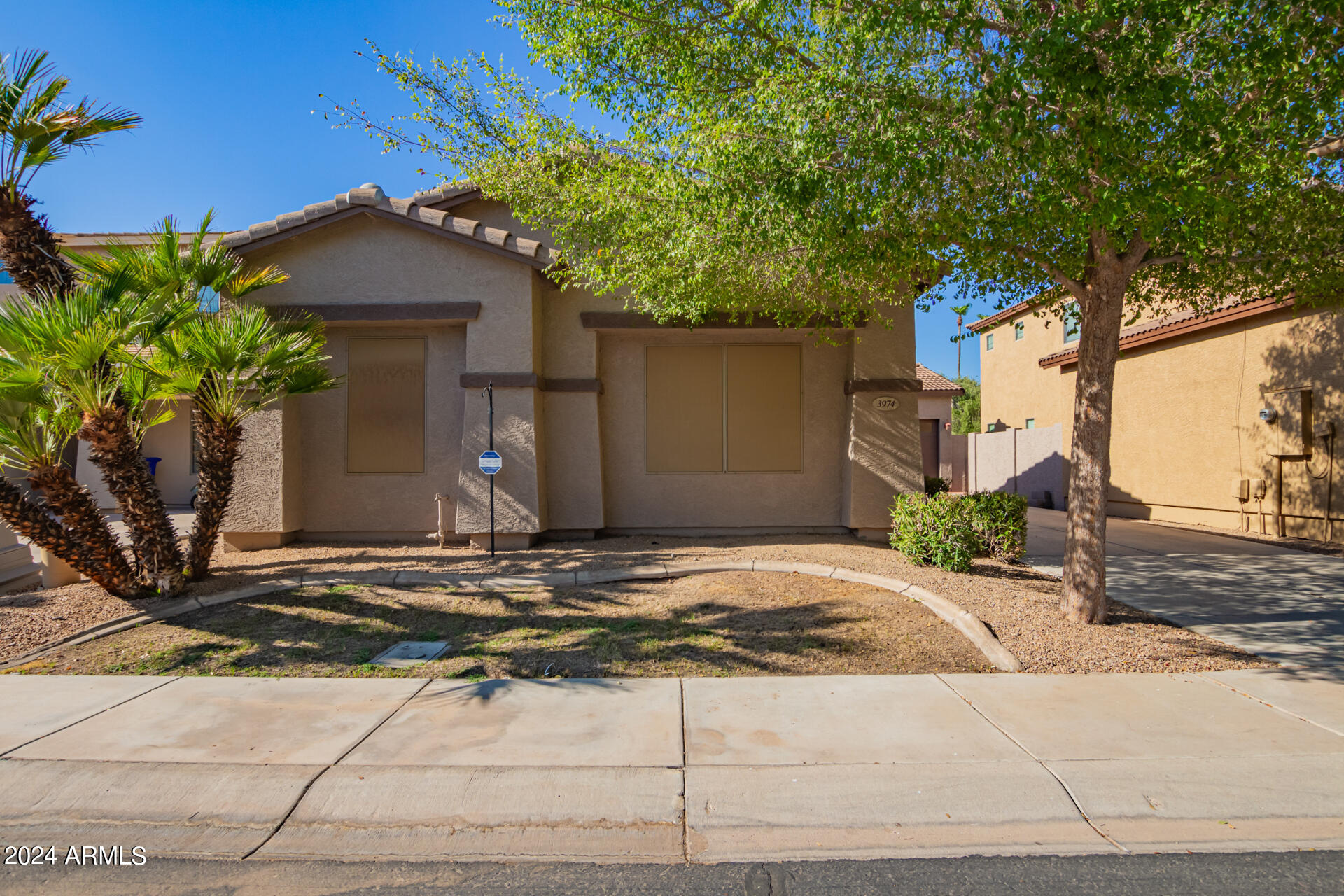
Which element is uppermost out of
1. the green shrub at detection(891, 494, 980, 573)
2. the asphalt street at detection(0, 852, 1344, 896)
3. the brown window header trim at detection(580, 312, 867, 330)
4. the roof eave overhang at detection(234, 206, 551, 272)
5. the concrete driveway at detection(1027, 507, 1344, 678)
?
the roof eave overhang at detection(234, 206, 551, 272)

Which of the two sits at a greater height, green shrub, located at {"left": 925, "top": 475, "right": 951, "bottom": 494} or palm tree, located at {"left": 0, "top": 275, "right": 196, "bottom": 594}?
palm tree, located at {"left": 0, "top": 275, "right": 196, "bottom": 594}

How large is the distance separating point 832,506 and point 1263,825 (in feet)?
24.5

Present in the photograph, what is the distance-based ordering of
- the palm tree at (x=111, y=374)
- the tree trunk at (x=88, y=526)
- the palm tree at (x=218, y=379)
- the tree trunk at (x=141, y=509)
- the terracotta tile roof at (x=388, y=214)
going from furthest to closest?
the terracotta tile roof at (x=388, y=214)
the palm tree at (x=218, y=379)
the tree trunk at (x=141, y=509)
the tree trunk at (x=88, y=526)
the palm tree at (x=111, y=374)

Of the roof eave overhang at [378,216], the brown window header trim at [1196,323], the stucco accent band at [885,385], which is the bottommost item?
the stucco accent band at [885,385]

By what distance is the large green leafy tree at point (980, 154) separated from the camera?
514 cm

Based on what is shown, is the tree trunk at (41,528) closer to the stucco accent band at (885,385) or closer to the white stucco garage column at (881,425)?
the white stucco garage column at (881,425)

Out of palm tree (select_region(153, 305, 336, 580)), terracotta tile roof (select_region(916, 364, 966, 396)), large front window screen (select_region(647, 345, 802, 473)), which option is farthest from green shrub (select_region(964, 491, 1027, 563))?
terracotta tile roof (select_region(916, 364, 966, 396))

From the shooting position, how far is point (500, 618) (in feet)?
22.9

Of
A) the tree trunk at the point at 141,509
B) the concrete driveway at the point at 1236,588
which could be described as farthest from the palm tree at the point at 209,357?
the concrete driveway at the point at 1236,588

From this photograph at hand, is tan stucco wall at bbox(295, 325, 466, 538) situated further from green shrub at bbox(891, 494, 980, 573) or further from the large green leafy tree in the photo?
green shrub at bbox(891, 494, 980, 573)

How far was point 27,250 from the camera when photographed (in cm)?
749

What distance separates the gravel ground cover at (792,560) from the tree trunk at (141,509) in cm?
34

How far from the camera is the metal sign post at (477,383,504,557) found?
928 cm

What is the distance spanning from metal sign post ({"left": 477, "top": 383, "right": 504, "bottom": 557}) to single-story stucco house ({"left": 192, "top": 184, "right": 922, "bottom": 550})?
0.10 m
